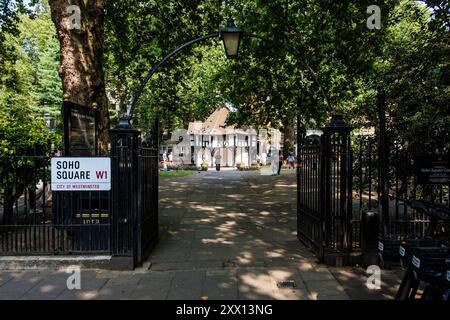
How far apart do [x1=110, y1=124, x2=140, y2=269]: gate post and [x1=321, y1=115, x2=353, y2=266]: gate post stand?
304cm

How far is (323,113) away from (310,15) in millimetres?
5081

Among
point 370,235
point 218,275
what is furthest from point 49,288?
point 370,235

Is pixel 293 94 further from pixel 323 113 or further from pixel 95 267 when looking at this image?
pixel 95 267

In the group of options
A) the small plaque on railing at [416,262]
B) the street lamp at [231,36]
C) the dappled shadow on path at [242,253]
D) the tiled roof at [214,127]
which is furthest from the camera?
the tiled roof at [214,127]

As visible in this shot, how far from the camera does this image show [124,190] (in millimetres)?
5867

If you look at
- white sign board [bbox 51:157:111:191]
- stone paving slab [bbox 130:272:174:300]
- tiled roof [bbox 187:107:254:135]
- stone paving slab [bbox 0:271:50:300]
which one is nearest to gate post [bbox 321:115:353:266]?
stone paving slab [bbox 130:272:174:300]

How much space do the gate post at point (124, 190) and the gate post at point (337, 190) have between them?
3.04 metres

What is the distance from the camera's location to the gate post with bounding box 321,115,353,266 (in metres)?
5.89

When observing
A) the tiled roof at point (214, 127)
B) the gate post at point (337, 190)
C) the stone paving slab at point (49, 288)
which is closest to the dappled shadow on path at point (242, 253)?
the gate post at point (337, 190)

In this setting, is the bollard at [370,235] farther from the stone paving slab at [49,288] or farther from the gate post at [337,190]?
the stone paving slab at [49,288]

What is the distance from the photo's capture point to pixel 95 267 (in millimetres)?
5746

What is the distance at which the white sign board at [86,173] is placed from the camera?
5.82 m

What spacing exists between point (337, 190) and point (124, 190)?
3429mm
